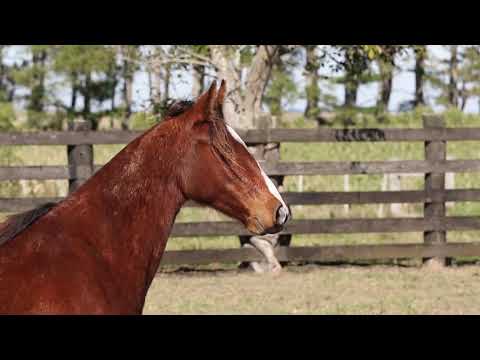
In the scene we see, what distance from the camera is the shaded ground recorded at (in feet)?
24.5

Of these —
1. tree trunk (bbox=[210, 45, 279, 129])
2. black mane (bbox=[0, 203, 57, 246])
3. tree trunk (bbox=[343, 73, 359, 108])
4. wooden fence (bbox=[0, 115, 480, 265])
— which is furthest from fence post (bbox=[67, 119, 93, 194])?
tree trunk (bbox=[343, 73, 359, 108])

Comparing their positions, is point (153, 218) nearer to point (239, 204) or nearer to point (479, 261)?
point (239, 204)

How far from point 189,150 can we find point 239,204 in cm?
29

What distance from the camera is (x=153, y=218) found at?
315 cm

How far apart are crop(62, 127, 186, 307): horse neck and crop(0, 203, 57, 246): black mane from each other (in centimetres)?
12

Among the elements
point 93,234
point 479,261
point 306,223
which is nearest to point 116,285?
point 93,234

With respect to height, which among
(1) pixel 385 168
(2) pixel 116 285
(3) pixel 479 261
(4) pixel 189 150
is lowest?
(3) pixel 479 261

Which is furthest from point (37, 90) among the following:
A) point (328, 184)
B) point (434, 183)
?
point (434, 183)

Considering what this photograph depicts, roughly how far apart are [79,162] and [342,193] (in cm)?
307

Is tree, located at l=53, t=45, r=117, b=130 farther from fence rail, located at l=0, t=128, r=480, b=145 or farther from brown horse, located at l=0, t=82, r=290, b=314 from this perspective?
brown horse, located at l=0, t=82, r=290, b=314

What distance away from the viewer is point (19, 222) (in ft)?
9.86

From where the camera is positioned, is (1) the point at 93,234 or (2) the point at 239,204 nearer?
(1) the point at 93,234

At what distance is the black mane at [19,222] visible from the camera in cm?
292
